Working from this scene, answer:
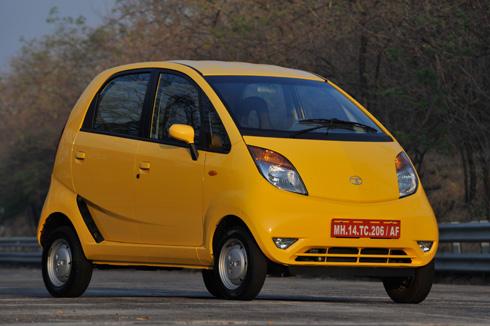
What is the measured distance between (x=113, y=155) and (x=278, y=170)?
71.0 inches

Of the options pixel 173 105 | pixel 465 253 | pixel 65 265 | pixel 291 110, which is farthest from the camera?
pixel 465 253

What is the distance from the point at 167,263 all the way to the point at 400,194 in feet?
6.00

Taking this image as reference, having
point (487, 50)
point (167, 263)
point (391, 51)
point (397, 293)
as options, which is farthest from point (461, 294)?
point (391, 51)

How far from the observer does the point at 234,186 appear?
962cm

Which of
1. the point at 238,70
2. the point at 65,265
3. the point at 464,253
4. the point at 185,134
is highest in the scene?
the point at 238,70

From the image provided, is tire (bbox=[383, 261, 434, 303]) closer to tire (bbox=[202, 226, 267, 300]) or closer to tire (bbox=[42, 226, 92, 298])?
tire (bbox=[202, 226, 267, 300])

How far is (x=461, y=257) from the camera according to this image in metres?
16.1

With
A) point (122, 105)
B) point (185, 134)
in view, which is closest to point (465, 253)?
point (122, 105)

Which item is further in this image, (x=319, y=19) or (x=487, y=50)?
(x=319, y=19)

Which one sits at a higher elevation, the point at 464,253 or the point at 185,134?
the point at 185,134

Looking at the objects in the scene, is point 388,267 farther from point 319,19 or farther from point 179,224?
point 319,19

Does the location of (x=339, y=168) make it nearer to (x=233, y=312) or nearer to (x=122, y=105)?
(x=233, y=312)

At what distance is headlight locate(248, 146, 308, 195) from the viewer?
9531 mm

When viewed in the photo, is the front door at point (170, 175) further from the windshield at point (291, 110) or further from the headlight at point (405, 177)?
the headlight at point (405, 177)
